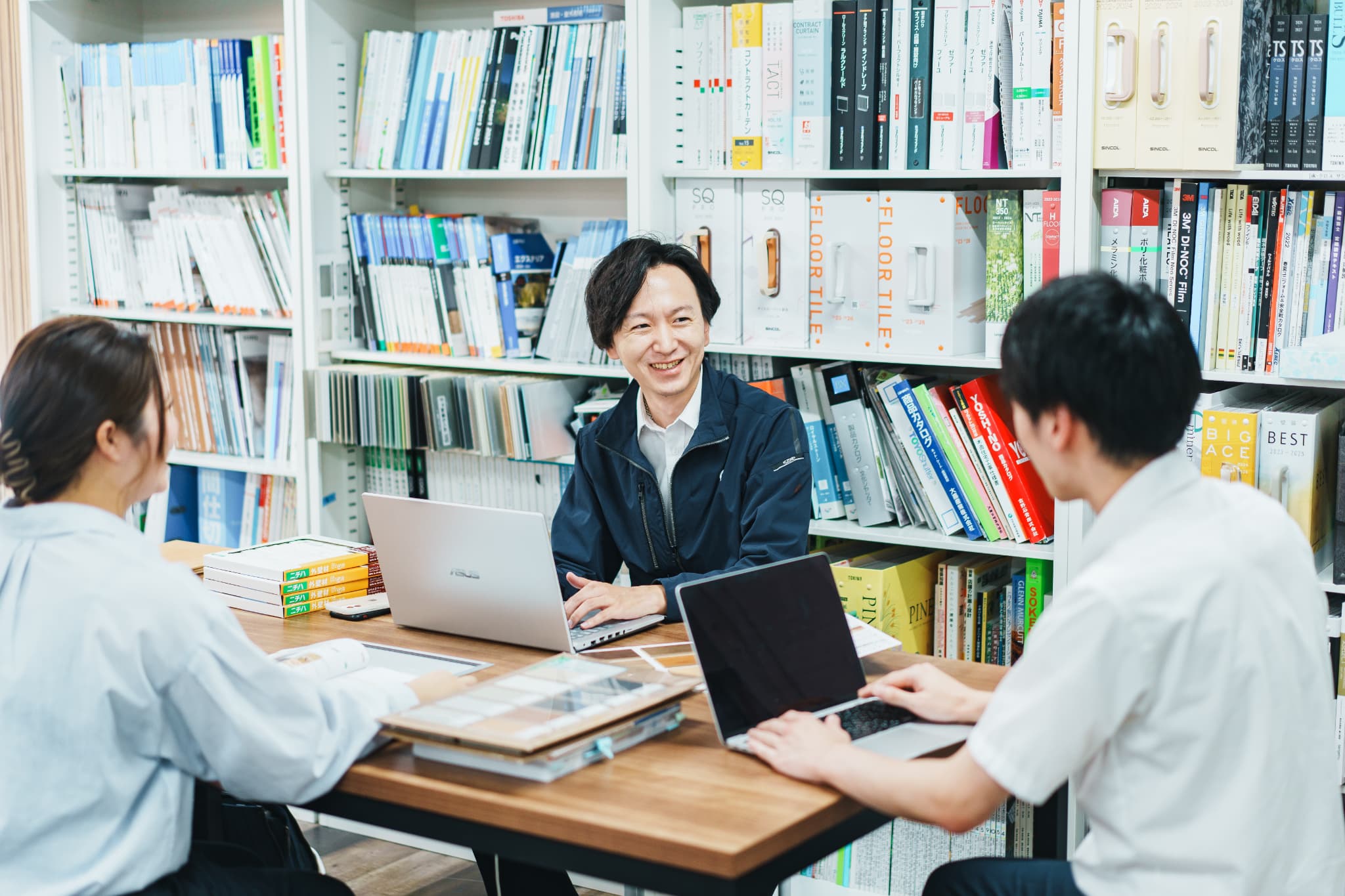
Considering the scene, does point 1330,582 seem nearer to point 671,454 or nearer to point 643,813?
point 671,454

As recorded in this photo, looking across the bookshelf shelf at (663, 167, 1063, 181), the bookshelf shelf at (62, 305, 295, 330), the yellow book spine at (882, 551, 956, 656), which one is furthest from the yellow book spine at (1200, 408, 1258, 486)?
the bookshelf shelf at (62, 305, 295, 330)

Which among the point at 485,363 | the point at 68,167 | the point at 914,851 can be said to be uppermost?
the point at 68,167

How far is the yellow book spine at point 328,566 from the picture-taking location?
7.63 feet

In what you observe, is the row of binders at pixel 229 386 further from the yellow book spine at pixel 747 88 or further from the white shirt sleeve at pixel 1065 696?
the white shirt sleeve at pixel 1065 696

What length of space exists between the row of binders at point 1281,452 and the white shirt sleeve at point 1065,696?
4.32 ft

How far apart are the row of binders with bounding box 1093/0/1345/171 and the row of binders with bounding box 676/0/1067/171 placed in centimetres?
13

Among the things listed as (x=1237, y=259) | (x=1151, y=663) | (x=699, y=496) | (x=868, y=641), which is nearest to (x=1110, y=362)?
(x=1151, y=663)

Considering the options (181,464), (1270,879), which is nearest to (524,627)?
(1270,879)

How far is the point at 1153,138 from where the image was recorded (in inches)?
99.0

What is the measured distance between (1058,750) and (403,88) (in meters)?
2.59

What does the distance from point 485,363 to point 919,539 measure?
3.62 ft

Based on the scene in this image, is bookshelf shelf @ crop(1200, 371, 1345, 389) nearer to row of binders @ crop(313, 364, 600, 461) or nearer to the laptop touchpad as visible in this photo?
the laptop touchpad

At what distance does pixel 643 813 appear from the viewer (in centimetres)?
145

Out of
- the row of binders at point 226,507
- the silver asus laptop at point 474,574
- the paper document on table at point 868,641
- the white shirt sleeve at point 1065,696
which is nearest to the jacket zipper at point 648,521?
the silver asus laptop at point 474,574
